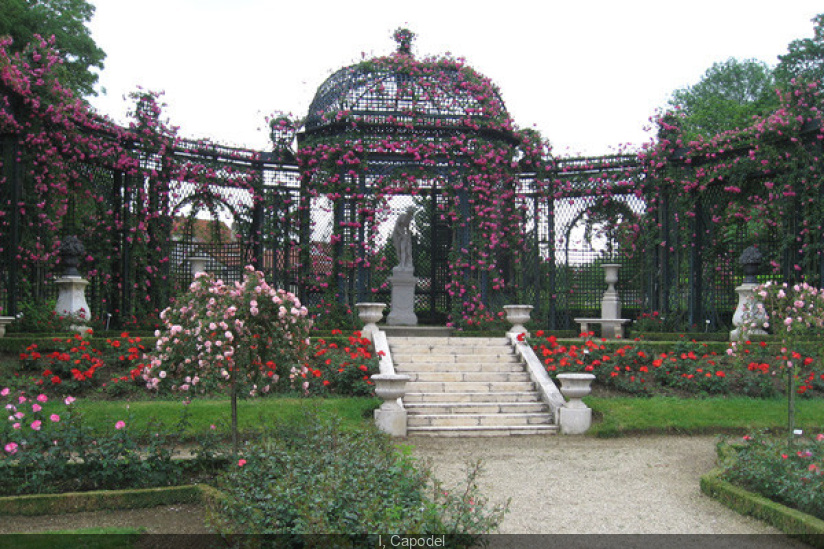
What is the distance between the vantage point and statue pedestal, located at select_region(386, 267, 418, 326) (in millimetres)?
15688

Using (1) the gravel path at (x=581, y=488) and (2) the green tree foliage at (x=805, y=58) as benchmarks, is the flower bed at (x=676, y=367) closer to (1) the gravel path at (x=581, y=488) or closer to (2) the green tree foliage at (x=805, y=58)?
(1) the gravel path at (x=581, y=488)

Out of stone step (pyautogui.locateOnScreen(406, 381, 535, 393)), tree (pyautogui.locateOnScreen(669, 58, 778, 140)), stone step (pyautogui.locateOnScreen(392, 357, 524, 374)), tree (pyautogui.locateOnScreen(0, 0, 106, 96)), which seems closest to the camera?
stone step (pyautogui.locateOnScreen(406, 381, 535, 393))

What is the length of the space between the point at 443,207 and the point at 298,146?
3.55 meters

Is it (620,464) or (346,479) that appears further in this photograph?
(620,464)

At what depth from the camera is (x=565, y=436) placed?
8.62 m

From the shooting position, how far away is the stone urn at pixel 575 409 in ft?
28.8

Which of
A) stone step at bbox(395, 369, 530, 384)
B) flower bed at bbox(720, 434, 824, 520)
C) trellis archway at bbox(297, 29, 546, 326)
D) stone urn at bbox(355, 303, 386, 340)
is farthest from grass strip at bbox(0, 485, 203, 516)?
trellis archway at bbox(297, 29, 546, 326)

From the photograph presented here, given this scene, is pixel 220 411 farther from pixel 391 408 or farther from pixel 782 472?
pixel 782 472

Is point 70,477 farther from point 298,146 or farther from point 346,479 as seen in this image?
point 298,146

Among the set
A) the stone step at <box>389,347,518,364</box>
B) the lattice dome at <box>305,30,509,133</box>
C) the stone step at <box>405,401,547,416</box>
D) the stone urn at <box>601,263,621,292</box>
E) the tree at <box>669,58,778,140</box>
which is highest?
the tree at <box>669,58,778,140</box>

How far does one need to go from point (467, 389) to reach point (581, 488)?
13.0 ft

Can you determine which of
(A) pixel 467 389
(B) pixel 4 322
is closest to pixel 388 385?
(A) pixel 467 389

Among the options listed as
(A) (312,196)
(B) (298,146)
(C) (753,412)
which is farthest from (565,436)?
(B) (298,146)

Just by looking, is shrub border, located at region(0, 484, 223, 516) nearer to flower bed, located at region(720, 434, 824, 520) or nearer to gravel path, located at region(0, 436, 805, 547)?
gravel path, located at region(0, 436, 805, 547)
